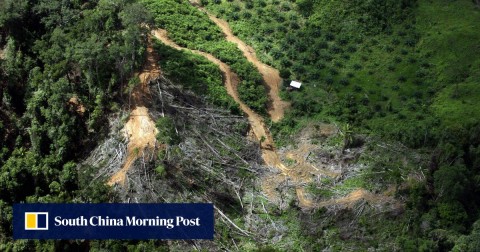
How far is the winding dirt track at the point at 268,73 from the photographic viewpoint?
50.0 m

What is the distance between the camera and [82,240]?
40.0 metres

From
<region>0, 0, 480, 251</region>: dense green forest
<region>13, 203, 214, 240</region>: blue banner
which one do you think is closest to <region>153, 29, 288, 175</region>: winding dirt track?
<region>0, 0, 480, 251</region>: dense green forest

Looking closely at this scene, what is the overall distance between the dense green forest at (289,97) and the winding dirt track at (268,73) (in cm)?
55

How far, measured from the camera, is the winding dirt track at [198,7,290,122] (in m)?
50.0

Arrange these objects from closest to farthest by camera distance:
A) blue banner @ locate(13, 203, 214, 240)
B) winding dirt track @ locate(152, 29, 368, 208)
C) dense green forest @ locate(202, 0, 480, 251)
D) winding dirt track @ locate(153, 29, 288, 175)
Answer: blue banner @ locate(13, 203, 214, 240) → dense green forest @ locate(202, 0, 480, 251) → winding dirt track @ locate(152, 29, 368, 208) → winding dirt track @ locate(153, 29, 288, 175)

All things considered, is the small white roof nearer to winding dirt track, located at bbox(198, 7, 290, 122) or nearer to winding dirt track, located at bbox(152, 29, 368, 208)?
winding dirt track, located at bbox(198, 7, 290, 122)

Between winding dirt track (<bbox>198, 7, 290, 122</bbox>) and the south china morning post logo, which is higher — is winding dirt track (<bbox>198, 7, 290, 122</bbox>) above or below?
above

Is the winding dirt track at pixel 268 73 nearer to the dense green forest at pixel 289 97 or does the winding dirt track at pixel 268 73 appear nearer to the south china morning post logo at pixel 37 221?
the dense green forest at pixel 289 97

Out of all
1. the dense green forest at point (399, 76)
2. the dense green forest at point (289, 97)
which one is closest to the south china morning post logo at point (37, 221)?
the dense green forest at point (289, 97)

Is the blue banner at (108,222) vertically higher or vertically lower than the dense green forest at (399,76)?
lower

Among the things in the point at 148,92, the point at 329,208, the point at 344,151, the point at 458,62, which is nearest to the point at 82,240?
the point at 148,92

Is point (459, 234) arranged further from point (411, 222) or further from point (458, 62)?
point (458, 62)

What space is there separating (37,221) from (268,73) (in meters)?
21.8

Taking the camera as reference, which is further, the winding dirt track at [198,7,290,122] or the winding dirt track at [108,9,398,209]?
the winding dirt track at [198,7,290,122]
